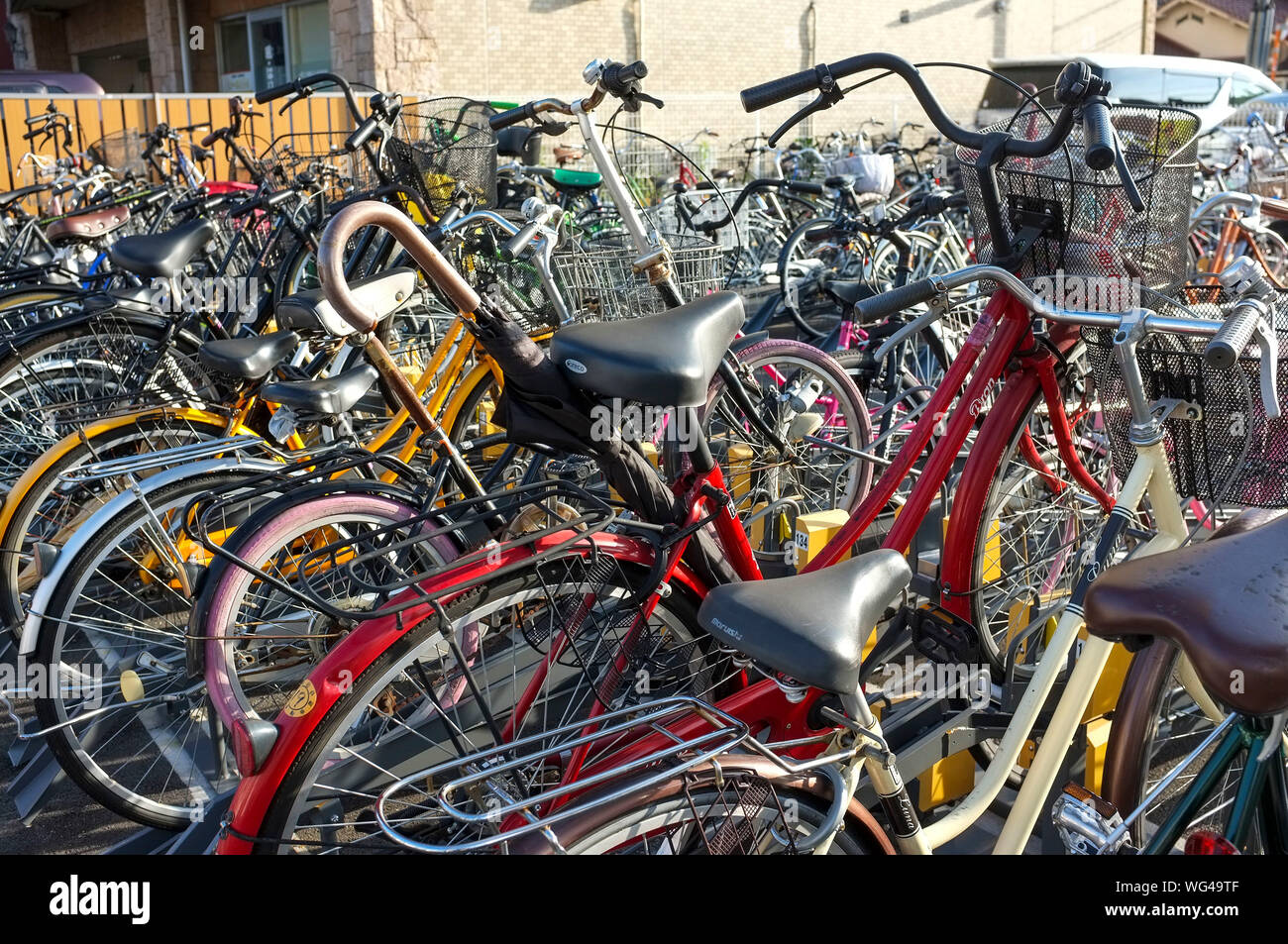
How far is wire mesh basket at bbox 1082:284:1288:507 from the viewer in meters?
2.13

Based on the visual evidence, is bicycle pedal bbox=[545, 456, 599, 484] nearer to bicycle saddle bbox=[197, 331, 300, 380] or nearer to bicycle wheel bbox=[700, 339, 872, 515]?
bicycle wheel bbox=[700, 339, 872, 515]

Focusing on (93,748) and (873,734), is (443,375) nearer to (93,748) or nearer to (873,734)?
(93,748)

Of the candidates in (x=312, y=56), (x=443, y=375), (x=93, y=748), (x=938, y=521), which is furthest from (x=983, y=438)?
(x=312, y=56)

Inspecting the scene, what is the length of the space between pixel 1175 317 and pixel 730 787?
4.28ft

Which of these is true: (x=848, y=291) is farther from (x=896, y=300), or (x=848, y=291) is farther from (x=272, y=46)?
(x=272, y=46)

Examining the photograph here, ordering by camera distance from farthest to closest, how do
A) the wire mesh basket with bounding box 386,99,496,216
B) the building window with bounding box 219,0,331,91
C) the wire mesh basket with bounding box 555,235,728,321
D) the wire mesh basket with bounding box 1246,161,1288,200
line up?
the building window with bounding box 219,0,331,91, the wire mesh basket with bounding box 1246,161,1288,200, the wire mesh basket with bounding box 386,99,496,216, the wire mesh basket with bounding box 555,235,728,321

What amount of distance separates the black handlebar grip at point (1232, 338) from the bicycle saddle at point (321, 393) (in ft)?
6.30

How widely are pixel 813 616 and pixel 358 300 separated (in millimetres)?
1475

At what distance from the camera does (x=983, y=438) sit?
2.65 meters

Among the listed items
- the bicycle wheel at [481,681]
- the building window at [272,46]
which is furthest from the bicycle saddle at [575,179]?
the building window at [272,46]

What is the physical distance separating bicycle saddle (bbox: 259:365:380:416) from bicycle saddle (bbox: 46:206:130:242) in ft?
11.5

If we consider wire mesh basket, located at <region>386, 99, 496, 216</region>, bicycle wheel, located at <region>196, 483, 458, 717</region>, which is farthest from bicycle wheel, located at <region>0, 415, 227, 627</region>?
wire mesh basket, located at <region>386, 99, 496, 216</region>

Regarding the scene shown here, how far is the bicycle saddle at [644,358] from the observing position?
6.31 feet

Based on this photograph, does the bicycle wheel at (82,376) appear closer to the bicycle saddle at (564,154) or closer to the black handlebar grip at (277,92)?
the black handlebar grip at (277,92)
